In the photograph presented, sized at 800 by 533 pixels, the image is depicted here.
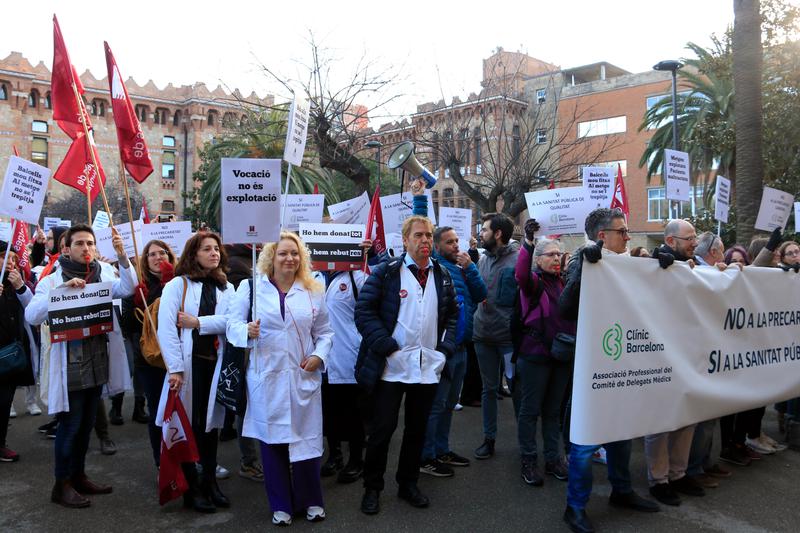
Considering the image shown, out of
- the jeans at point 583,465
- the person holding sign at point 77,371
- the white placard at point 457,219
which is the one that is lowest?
the jeans at point 583,465

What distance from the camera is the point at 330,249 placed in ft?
18.6

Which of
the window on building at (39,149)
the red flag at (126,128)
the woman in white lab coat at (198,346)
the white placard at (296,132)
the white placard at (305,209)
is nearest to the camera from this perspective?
the woman in white lab coat at (198,346)

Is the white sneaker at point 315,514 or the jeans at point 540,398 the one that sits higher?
the jeans at point 540,398

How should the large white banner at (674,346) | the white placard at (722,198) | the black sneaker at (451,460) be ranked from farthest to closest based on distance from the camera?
the white placard at (722,198) < the black sneaker at (451,460) < the large white banner at (674,346)

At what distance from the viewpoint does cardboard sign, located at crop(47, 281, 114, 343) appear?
191 inches

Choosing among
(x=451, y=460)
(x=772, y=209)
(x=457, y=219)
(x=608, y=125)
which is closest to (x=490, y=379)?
(x=451, y=460)

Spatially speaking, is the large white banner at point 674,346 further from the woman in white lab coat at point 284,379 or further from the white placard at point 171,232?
the white placard at point 171,232

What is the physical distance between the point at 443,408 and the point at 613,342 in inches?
74.9

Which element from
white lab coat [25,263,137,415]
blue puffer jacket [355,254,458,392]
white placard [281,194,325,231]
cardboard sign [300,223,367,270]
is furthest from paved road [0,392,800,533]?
white placard [281,194,325,231]

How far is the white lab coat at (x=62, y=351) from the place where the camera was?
4789 millimetres

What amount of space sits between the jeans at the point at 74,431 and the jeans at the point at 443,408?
8.67 feet

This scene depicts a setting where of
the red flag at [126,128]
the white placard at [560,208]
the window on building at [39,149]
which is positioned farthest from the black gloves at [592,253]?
the window on building at [39,149]

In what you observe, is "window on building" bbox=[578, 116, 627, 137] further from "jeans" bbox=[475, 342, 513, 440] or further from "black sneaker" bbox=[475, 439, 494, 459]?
"black sneaker" bbox=[475, 439, 494, 459]

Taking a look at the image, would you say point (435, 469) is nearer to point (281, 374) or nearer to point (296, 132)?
point (281, 374)
